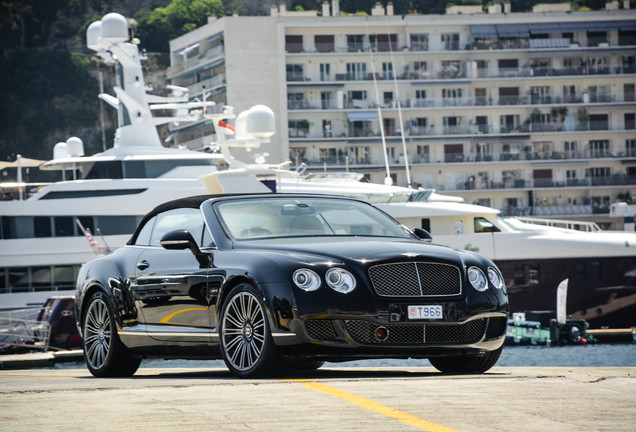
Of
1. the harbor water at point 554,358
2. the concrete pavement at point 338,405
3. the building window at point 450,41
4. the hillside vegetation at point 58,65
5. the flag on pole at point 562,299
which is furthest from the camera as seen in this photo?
the hillside vegetation at point 58,65

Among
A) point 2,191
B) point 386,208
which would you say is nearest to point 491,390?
point 386,208

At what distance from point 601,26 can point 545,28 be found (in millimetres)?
4794

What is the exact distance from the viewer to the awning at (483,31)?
8719cm

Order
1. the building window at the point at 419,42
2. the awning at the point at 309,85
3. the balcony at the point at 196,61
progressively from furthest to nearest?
the building window at the point at 419,42
the balcony at the point at 196,61
the awning at the point at 309,85

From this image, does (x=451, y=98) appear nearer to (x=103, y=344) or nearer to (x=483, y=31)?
(x=483, y=31)

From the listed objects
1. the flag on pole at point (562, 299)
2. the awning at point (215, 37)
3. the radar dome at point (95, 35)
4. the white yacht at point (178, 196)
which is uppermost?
the awning at point (215, 37)

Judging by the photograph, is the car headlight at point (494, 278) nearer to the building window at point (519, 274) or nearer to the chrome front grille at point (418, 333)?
the chrome front grille at point (418, 333)

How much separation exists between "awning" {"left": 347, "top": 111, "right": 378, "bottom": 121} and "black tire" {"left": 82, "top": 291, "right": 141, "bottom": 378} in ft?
242

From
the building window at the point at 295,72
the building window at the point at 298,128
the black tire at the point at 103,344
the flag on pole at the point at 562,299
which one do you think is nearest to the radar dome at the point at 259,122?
the flag on pole at the point at 562,299

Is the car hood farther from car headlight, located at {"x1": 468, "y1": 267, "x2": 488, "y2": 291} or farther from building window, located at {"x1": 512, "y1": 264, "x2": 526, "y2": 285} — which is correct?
building window, located at {"x1": 512, "y1": 264, "x2": 526, "y2": 285}

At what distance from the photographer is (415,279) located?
7.94m

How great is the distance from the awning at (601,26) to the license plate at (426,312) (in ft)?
278

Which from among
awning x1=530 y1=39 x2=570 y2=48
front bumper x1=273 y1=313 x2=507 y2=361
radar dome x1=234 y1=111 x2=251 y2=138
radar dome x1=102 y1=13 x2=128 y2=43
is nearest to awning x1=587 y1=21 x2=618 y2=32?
awning x1=530 y1=39 x2=570 y2=48

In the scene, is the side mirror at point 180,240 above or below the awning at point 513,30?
below
